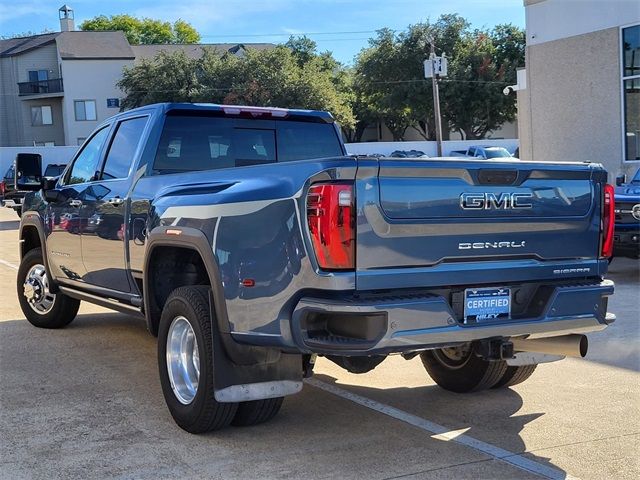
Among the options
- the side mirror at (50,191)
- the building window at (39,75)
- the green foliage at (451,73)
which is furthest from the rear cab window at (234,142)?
the building window at (39,75)

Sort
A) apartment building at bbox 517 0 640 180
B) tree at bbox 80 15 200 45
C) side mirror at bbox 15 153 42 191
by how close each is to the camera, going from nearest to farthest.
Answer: side mirror at bbox 15 153 42 191 → apartment building at bbox 517 0 640 180 → tree at bbox 80 15 200 45

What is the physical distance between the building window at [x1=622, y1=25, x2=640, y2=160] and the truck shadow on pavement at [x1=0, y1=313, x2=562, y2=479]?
12.1 metres

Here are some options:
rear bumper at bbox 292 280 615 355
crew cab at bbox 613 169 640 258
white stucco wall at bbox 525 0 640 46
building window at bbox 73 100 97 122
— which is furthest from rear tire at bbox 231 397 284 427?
building window at bbox 73 100 97 122

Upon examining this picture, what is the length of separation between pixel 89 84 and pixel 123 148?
5543cm

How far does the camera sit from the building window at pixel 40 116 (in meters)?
61.7

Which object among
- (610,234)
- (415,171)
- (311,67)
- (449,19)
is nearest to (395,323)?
(415,171)

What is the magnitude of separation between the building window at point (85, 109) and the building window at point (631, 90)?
4859cm

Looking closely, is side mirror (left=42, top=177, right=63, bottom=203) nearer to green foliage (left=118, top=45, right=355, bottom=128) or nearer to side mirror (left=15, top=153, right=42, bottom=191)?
side mirror (left=15, top=153, right=42, bottom=191)

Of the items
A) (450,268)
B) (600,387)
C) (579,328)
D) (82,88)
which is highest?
(82,88)

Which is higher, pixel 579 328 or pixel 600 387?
pixel 579 328

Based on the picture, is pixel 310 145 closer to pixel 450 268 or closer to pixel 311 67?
pixel 450 268

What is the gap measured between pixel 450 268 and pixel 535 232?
638 mm

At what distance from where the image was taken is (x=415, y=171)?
419cm

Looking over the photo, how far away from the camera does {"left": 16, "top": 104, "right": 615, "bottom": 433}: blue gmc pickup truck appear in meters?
4.08
